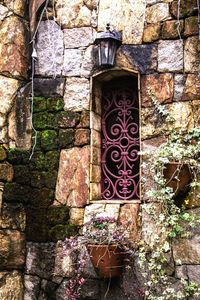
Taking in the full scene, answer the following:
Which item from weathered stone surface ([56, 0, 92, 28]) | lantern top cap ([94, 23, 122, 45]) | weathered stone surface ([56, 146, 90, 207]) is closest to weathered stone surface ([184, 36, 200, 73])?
lantern top cap ([94, 23, 122, 45])

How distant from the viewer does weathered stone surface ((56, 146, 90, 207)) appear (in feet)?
14.0

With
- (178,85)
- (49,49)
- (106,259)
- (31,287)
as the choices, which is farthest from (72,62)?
(31,287)

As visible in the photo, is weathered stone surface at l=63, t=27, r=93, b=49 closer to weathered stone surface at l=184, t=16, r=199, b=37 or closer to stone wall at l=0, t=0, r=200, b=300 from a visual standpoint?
stone wall at l=0, t=0, r=200, b=300

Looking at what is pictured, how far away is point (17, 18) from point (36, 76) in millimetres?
582

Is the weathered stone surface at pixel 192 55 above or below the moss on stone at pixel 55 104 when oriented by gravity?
above

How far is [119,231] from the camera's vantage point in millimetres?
4012

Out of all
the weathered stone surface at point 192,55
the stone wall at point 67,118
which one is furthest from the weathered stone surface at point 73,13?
the weathered stone surface at point 192,55

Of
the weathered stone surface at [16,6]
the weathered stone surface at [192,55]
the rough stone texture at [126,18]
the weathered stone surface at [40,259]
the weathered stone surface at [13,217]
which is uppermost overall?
the weathered stone surface at [16,6]

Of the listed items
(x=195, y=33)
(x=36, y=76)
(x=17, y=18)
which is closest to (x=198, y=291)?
(x=195, y=33)

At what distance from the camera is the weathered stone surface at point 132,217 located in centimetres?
405

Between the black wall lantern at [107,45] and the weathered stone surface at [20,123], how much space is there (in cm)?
84

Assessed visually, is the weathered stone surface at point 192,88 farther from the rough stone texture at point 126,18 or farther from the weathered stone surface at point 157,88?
the rough stone texture at point 126,18

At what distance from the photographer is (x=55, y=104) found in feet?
14.7

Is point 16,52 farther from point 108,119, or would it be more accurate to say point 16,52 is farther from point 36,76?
point 108,119
